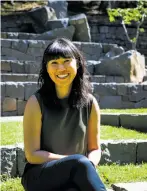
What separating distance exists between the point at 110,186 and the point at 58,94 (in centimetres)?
110

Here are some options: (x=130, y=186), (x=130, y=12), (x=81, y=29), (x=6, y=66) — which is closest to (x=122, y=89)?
(x=6, y=66)

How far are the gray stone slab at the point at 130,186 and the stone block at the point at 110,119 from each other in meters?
2.11

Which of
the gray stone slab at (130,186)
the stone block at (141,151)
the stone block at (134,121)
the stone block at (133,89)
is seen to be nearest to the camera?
the gray stone slab at (130,186)

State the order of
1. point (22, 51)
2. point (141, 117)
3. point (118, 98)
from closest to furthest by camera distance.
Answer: point (141, 117)
point (118, 98)
point (22, 51)


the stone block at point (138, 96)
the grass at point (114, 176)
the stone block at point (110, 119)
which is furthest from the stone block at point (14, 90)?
the grass at point (114, 176)

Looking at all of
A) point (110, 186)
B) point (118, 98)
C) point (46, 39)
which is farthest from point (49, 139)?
point (46, 39)

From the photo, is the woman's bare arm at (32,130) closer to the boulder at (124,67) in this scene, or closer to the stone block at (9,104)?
the stone block at (9,104)

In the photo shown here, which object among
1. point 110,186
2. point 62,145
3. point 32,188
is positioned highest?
point 62,145

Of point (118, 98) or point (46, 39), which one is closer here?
point (118, 98)

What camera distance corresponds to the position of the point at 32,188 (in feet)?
6.83

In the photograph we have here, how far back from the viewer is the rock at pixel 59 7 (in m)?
13.3

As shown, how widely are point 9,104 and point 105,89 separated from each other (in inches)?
67.7

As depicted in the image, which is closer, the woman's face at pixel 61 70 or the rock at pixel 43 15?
the woman's face at pixel 61 70

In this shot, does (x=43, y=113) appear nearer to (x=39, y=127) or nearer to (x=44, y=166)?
(x=39, y=127)
